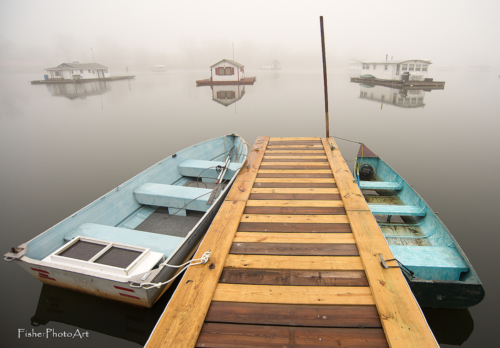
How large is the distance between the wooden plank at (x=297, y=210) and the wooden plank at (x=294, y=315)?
199 centimetres

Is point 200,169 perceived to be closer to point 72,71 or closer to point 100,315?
point 100,315

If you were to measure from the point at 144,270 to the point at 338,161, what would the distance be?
549 centimetres

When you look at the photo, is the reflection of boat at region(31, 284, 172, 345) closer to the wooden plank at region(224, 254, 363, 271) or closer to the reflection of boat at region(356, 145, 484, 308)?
the wooden plank at region(224, 254, 363, 271)

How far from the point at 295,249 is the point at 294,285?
0.68 m

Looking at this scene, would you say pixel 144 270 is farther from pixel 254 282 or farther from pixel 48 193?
pixel 48 193

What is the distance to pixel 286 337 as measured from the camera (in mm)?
2486

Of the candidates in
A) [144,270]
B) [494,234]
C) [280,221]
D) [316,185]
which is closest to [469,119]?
[494,234]

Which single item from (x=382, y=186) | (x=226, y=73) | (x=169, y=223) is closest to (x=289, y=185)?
(x=169, y=223)

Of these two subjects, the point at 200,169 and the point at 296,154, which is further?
the point at 200,169

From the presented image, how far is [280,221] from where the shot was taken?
14.5 feet

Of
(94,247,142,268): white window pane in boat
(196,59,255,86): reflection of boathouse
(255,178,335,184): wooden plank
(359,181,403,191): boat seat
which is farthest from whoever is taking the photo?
(196,59,255,86): reflection of boathouse

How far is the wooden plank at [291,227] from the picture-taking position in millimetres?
4105

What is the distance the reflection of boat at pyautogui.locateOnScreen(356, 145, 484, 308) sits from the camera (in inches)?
156

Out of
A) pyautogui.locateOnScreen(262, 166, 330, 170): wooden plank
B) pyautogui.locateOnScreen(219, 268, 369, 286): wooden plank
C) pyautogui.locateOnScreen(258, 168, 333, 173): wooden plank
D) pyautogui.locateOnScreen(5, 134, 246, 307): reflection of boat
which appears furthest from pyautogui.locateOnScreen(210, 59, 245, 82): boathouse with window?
pyautogui.locateOnScreen(219, 268, 369, 286): wooden plank
